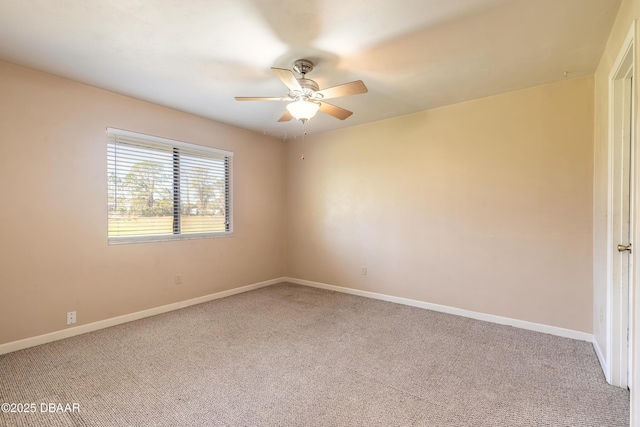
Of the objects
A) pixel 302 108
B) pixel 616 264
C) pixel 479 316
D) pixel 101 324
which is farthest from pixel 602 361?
pixel 101 324

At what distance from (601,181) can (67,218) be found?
16.0 ft

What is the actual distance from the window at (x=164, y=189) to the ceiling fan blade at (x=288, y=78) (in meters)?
2.05

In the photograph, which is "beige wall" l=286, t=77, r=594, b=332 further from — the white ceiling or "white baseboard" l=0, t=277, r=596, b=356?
the white ceiling

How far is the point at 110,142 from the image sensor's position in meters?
3.26

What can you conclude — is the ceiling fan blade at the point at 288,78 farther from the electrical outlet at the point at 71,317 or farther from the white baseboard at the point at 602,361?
the white baseboard at the point at 602,361

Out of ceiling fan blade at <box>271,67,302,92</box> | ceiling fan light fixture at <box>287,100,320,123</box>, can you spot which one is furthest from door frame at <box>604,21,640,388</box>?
ceiling fan blade at <box>271,67,302,92</box>

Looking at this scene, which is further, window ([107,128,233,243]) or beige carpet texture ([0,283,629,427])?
window ([107,128,233,243])

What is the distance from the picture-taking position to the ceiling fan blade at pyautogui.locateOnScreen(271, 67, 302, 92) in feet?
7.13

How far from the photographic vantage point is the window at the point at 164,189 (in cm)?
333

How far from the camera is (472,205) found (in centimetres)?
350

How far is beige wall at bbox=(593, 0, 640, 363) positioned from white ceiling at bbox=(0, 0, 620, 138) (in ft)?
0.47

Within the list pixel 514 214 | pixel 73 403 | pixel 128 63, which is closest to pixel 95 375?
pixel 73 403

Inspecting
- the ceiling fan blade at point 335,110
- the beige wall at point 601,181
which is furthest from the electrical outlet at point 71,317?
the beige wall at point 601,181

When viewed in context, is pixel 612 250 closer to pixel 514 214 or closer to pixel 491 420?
pixel 514 214
